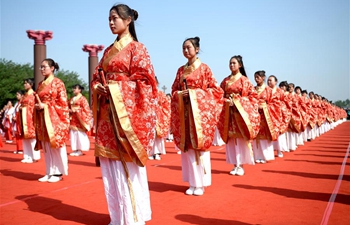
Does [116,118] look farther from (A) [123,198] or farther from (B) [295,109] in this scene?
(B) [295,109]

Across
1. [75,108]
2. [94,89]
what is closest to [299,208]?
[94,89]

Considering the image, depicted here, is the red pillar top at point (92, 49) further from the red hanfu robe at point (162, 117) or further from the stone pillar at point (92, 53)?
the red hanfu robe at point (162, 117)

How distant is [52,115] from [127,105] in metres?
3.41

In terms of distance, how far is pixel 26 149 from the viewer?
1009cm

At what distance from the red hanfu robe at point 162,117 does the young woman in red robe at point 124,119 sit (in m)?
6.88

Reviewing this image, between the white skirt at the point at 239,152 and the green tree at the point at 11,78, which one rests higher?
the green tree at the point at 11,78

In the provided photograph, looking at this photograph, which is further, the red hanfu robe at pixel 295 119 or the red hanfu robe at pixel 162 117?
the red hanfu robe at pixel 295 119

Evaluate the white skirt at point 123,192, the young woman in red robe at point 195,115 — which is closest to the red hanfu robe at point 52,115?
the young woman in red robe at point 195,115

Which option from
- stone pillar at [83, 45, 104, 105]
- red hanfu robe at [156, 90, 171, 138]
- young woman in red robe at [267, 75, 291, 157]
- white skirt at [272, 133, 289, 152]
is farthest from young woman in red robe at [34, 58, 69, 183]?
stone pillar at [83, 45, 104, 105]

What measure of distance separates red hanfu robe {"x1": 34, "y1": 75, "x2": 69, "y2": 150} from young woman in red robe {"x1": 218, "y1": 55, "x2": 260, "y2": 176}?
124 inches

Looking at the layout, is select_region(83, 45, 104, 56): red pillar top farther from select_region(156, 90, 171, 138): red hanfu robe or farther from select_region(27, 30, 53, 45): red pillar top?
select_region(156, 90, 171, 138): red hanfu robe

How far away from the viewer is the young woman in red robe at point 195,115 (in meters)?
5.55

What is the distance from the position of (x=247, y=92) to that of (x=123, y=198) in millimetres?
4457

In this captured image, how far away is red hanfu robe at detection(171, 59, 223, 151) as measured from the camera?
5.53m
